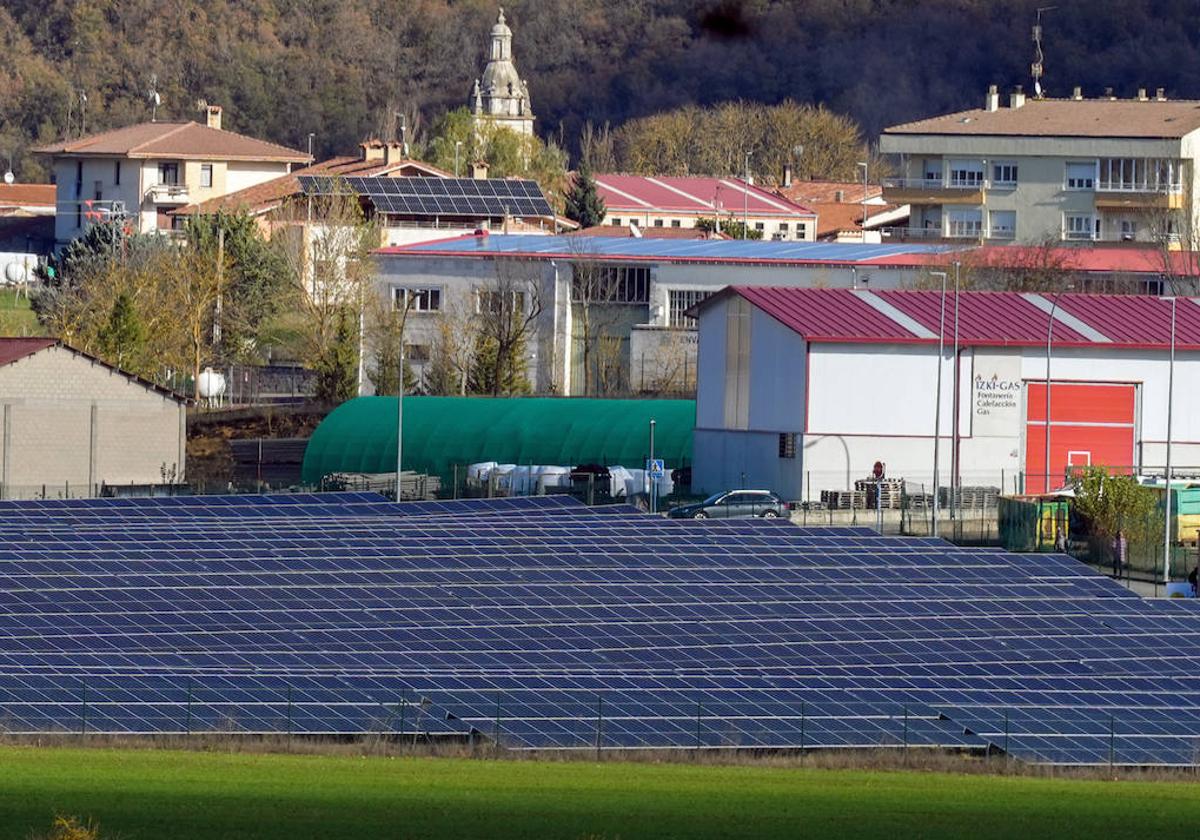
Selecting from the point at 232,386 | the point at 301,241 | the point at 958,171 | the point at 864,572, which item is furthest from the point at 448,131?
the point at 864,572

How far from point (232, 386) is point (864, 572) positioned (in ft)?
187

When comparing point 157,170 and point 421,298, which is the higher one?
point 157,170

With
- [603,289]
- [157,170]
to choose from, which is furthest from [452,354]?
[157,170]

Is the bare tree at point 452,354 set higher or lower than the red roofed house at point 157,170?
lower

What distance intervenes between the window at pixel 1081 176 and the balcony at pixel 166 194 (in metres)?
56.3

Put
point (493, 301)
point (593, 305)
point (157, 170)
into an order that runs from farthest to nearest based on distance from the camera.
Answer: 1. point (157, 170)
2. point (593, 305)
3. point (493, 301)

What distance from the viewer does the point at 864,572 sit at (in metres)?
52.4

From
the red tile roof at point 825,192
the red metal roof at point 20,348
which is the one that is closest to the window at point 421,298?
the red metal roof at point 20,348

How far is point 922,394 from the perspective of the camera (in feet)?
244

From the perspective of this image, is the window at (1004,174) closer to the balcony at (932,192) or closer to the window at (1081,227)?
the balcony at (932,192)

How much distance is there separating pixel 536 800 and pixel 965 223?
4249 inches

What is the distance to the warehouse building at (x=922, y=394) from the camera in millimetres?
73562

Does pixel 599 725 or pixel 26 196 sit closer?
pixel 599 725

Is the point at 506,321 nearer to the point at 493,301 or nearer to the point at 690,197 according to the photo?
the point at 493,301
